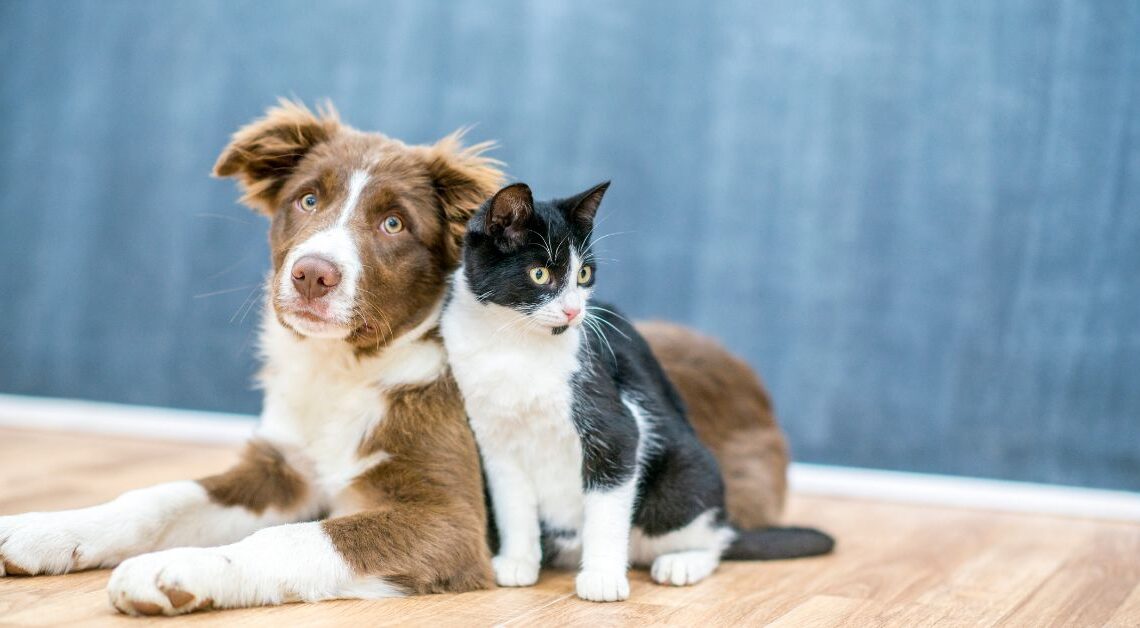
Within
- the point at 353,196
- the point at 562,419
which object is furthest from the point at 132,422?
the point at 562,419

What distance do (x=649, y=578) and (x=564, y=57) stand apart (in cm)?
212

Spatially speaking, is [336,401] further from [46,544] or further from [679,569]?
[679,569]

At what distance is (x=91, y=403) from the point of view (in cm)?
406

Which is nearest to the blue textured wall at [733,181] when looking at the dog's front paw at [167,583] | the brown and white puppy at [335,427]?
the brown and white puppy at [335,427]

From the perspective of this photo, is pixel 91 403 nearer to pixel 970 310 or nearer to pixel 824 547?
pixel 824 547

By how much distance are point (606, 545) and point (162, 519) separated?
2.86 feet

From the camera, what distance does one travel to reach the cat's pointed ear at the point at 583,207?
204cm

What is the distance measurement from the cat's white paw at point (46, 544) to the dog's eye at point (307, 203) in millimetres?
730

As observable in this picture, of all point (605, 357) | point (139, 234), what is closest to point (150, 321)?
point (139, 234)

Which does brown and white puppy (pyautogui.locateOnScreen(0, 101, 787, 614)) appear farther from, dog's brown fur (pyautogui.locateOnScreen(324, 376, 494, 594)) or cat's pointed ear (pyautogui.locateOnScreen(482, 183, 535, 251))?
cat's pointed ear (pyautogui.locateOnScreen(482, 183, 535, 251))

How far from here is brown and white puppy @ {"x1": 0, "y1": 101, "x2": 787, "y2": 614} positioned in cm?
191

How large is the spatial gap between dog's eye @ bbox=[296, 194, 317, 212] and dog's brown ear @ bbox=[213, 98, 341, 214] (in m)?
0.14

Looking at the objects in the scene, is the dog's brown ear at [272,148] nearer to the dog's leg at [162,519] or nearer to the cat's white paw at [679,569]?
the dog's leg at [162,519]

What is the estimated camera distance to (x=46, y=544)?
197 cm
